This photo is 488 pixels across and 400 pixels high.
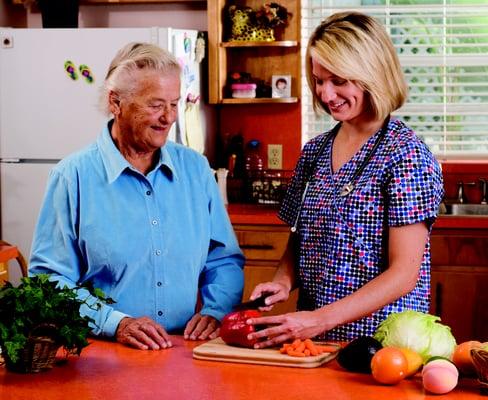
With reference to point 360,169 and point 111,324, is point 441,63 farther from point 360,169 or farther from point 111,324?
point 111,324

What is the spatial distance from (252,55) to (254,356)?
10.0 ft

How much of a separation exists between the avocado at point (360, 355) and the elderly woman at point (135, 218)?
1.61ft

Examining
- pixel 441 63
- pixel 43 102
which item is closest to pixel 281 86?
pixel 441 63

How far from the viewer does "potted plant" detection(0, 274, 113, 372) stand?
2.10m

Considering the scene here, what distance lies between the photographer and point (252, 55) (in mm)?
5008

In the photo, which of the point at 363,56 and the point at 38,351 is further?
the point at 363,56

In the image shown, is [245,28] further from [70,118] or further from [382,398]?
[382,398]

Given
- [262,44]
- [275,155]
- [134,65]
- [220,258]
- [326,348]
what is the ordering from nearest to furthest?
[326,348] < [134,65] < [220,258] < [262,44] < [275,155]

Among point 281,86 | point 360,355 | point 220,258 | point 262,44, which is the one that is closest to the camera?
point 360,355

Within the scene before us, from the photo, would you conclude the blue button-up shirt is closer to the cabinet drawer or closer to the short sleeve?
the short sleeve

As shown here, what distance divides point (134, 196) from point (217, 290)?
0.36 m

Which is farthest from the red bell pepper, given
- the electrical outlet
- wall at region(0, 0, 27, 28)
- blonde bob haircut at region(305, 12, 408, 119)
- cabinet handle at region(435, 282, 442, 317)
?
wall at region(0, 0, 27, 28)

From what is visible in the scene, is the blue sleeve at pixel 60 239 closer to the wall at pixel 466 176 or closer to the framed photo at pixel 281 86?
the framed photo at pixel 281 86

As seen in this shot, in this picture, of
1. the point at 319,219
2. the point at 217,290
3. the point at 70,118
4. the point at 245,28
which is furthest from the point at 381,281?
the point at 245,28
